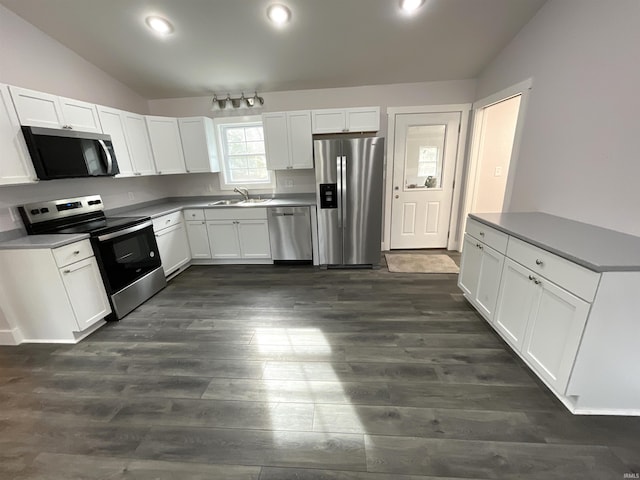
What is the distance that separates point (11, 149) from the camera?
2133mm

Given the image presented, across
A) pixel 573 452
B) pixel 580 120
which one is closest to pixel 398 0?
pixel 580 120

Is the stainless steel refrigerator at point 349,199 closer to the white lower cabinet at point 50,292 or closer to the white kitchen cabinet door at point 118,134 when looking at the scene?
the white kitchen cabinet door at point 118,134

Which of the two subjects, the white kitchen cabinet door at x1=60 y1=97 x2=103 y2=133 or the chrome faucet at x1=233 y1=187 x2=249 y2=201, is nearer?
the white kitchen cabinet door at x1=60 y1=97 x2=103 y2=133

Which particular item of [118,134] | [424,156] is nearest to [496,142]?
[424,156]

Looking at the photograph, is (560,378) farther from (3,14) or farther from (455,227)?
(3,14)

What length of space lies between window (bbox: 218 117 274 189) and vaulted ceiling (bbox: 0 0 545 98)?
0.60m

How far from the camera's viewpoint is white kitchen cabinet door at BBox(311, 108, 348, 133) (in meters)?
3.60

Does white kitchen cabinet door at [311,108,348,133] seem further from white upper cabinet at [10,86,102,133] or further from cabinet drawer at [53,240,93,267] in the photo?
cabinet drawer at [53,240,93,267]

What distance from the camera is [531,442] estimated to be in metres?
1.39

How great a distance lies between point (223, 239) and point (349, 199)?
1.98m

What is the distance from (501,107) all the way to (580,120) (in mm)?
1937

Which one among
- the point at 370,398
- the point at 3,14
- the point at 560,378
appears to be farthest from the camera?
the point at 3,14

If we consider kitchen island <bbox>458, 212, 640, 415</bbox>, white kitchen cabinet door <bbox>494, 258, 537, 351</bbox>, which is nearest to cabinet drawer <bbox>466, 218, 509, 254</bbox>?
kitchen island <bbox>458, 212, 640, 415</bbox>

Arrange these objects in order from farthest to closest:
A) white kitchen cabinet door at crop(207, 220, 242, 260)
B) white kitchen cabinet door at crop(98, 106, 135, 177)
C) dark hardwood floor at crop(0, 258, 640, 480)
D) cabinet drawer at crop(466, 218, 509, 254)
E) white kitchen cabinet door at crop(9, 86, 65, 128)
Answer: white kitchen cabinet door at crop(207, 220, 242, 260) → white kitchen cabinet door at crop(98, 106, 135, 177) → white kitchen cabinet door at crop(9, 86, 65, 128) → cabinet drawer at crop(466, 218, 509, 254) → dark hardwood floor at crop(0, 258, 640, 480)
